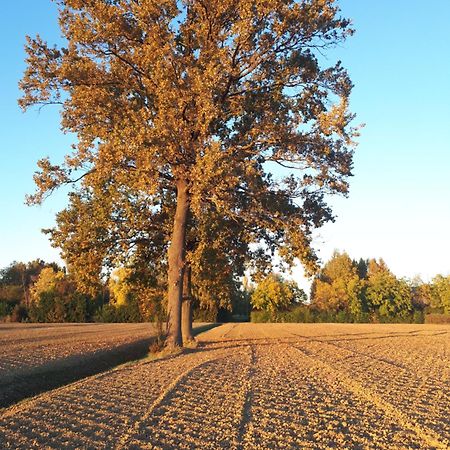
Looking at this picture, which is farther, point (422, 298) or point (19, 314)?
point (422, 298)

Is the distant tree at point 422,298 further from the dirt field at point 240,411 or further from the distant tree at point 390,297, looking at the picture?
the dirt field at point 240,411

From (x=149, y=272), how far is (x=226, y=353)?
9474mm

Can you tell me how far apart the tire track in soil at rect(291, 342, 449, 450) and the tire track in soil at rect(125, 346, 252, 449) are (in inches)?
108

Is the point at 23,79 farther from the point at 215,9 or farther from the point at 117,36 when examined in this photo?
the point at 215,9

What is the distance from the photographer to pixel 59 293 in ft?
302

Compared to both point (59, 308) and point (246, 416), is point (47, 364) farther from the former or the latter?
point (59, 308)

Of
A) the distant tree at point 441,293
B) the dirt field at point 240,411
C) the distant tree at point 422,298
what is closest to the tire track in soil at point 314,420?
the dirt field at point 240,411

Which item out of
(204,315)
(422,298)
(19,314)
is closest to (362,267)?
(422,298)

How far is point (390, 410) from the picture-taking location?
10273mm

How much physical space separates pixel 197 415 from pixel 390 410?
3.81 m

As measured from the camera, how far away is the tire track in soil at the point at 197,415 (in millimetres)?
7727

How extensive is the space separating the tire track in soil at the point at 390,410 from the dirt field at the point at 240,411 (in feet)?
0.06

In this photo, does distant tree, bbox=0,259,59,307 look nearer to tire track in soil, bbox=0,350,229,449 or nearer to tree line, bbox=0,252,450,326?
tree line, bbox=0,252,450,326

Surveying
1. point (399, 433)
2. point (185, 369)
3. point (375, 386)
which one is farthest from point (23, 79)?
point (399, 433)
